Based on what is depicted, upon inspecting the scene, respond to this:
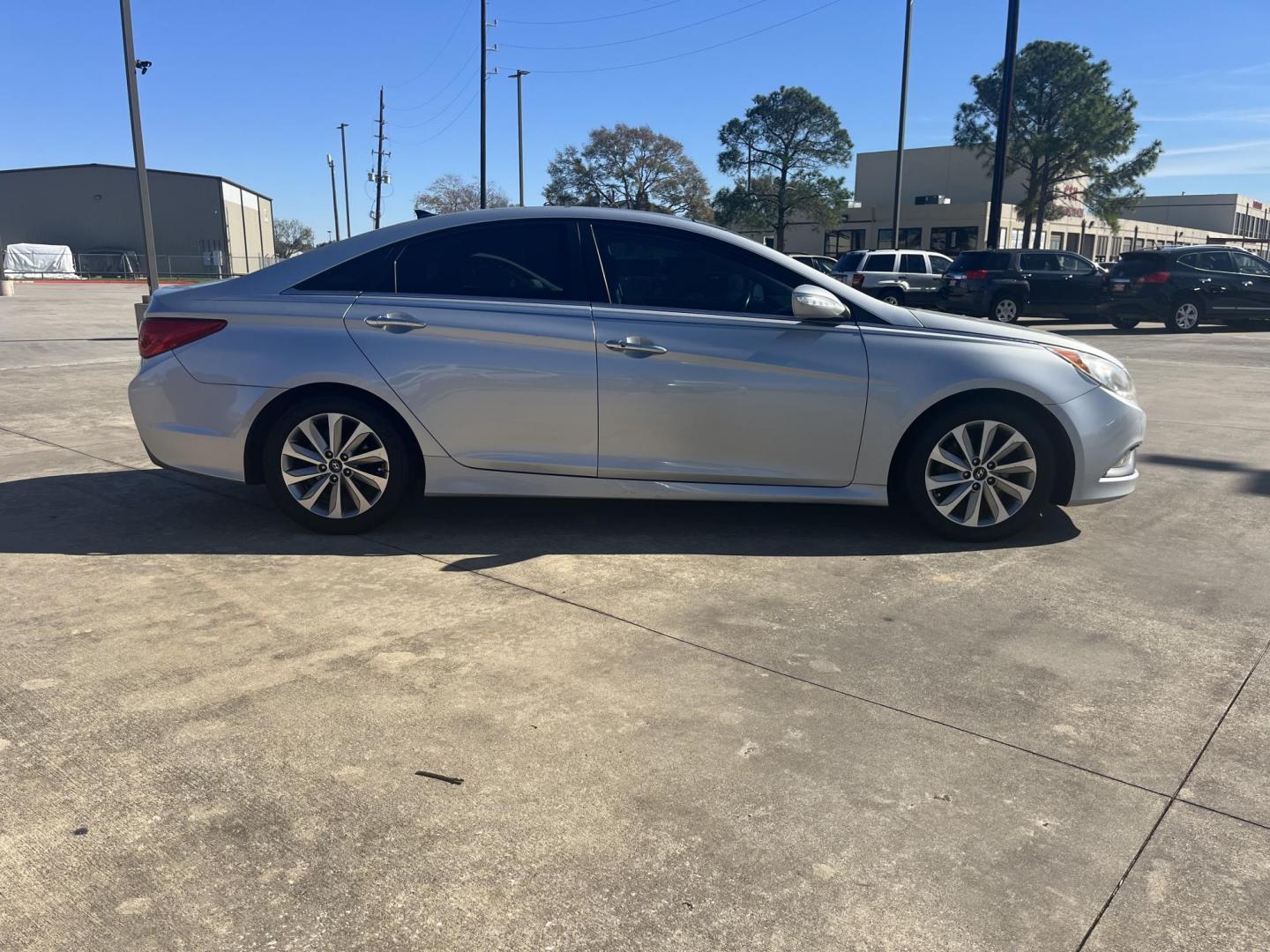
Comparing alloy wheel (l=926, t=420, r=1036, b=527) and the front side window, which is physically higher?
the front side window

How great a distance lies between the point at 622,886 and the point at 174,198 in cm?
8132

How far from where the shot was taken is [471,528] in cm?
486

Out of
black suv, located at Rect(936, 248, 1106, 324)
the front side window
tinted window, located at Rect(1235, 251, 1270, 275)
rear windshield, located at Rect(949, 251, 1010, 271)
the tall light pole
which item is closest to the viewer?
the tall light pole

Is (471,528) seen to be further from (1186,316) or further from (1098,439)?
(1186,316)

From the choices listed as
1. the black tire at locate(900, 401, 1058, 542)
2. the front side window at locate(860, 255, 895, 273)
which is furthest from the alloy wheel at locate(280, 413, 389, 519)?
the front side window at locate(860, 255, 895, 273)

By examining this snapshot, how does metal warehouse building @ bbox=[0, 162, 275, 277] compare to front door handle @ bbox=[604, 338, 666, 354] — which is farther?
metal warehouse building @ bbox=[0, 162, 275, 277]

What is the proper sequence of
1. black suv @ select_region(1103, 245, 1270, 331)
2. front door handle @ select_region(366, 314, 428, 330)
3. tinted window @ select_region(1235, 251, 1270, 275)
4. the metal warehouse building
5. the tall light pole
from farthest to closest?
the metal warehouse building, tinted window @ select_region(1235, 251, 1270, 275), black suv @ select_region(1103, 245, 1270, 331), the tall light pole, front door handle @ select_region(366, 314, 428, 330)

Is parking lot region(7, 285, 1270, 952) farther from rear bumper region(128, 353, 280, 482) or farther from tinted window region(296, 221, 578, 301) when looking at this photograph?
tinted window region(296, 221, 578, 301)

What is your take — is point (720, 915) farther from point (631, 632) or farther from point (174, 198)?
point (174, 198)

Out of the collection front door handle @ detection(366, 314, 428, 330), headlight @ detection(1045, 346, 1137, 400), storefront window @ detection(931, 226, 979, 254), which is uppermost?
storefront window @ detection(931, 226, 979, 254)

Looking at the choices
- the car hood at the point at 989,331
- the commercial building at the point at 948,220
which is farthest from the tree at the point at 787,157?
the car hood at the point at 989,331

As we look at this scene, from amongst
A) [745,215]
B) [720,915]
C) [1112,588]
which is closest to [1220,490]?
[1112,588]

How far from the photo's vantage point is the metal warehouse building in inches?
2776

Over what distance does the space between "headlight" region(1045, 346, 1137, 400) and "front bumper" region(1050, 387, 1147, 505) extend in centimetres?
6
